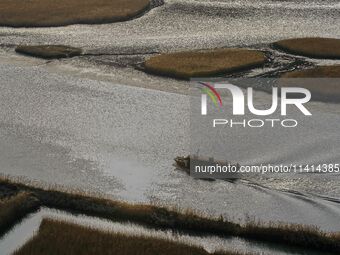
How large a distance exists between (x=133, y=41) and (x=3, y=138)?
54.5ft

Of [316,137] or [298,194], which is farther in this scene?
[316,137]

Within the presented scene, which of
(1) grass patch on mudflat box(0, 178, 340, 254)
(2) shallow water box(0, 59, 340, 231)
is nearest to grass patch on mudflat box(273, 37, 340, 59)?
(2) shallow water box(0, 59, 340, 231)

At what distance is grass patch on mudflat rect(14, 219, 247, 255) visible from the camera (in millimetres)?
16609

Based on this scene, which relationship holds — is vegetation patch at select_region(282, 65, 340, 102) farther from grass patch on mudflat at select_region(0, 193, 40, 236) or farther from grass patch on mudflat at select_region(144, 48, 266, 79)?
grass patch on mudflat at select_region(0, 193, 40, 236)

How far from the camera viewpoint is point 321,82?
99.8 ft

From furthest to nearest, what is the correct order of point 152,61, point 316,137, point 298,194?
1. point 152,61
2. point 316,137
3. point 298,194

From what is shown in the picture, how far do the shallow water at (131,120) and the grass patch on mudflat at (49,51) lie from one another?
89cm

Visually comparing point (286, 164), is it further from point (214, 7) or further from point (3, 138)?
point (214, 7)

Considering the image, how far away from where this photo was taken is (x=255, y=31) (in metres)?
42.3

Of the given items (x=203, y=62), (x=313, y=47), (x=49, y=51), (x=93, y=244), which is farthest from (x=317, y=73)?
→ (x=93, y=244)

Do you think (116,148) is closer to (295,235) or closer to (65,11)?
(295,235)

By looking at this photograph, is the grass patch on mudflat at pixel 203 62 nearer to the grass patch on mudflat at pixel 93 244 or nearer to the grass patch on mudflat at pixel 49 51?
the grass patch on mudflat at pixel 49 51

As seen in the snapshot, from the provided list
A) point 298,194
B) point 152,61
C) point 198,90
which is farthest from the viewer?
point 152,61

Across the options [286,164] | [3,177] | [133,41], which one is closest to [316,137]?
[286,164]
